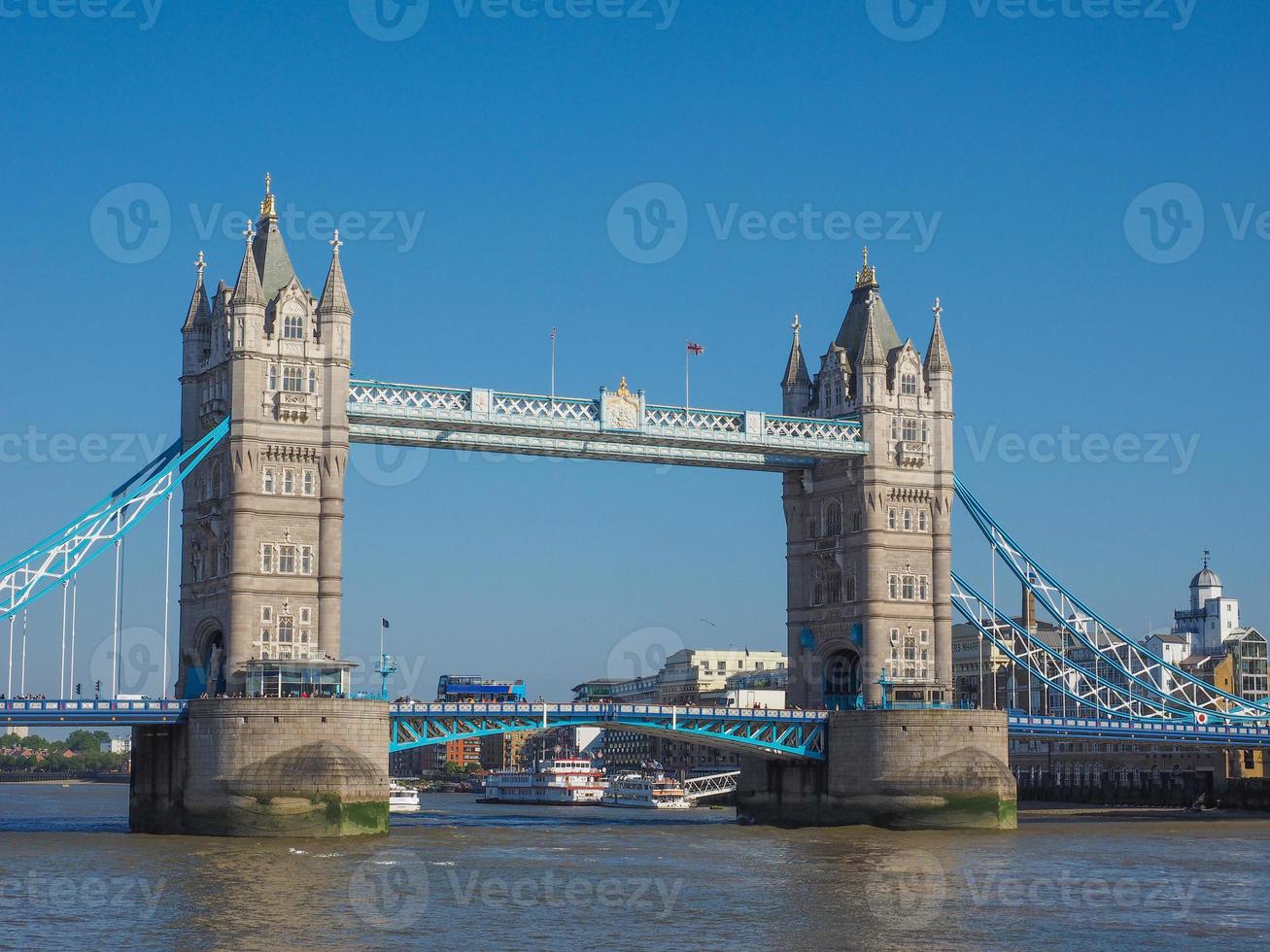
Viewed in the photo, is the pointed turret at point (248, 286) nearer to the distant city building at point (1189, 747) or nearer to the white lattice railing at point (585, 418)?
the white lattice railing at point (585, 418)

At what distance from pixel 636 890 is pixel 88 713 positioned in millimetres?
27041

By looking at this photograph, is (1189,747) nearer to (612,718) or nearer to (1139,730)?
(1139,730)

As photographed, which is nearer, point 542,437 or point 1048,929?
point 1048,929

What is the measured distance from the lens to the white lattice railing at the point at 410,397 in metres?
86.2

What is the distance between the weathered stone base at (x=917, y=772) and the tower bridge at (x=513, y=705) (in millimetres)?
105

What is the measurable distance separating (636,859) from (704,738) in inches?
717

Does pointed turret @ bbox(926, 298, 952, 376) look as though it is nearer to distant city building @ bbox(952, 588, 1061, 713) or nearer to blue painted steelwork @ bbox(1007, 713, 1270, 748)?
blue painted steelwork @ bbox(1007, 713, 1270, 748)

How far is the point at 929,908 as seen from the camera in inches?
2233

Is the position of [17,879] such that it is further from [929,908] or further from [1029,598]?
[1029,598]

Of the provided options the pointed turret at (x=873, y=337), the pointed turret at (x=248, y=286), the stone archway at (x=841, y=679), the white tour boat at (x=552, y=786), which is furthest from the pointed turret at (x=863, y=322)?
the white tour boat at (x=552, y=786)

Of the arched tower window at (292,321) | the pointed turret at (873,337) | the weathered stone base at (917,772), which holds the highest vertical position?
the pointed turret at (873,337)

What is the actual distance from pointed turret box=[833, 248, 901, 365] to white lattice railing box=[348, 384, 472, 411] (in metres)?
22.5

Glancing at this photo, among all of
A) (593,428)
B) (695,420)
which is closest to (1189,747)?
(695,420)

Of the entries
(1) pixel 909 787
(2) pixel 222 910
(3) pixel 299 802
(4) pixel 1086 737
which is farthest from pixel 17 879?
(4) pixel 1086 737
